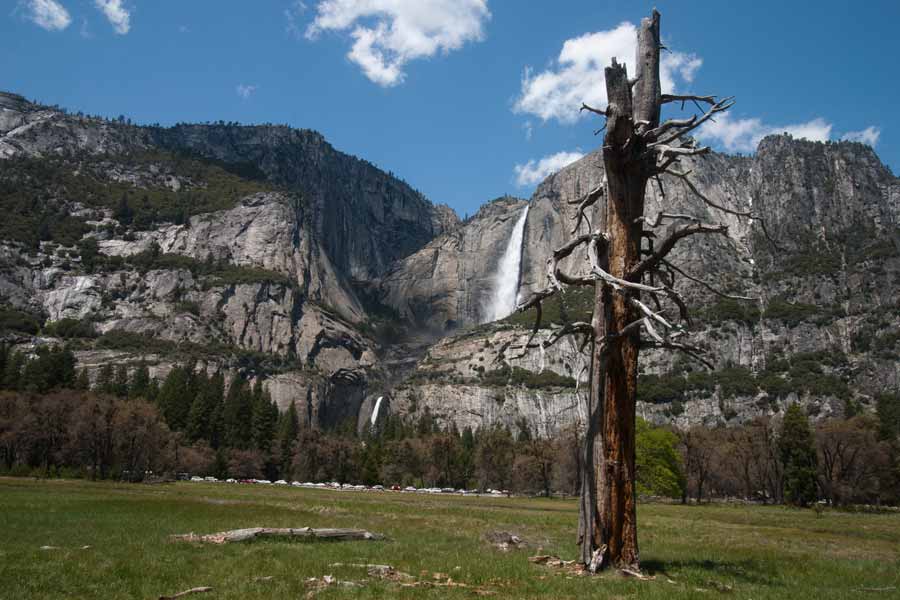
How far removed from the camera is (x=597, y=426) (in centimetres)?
1362

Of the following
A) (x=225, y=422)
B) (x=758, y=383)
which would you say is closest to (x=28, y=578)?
(x=225, y=422)

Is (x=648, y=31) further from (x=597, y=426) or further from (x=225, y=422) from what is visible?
(x=225, y=422)

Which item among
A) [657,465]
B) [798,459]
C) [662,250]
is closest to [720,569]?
[662,250]

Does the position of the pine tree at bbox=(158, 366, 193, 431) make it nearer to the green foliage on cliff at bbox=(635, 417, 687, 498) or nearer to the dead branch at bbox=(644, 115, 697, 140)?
the green foliage on cliff at bbox=(635, 417, 687, 498)

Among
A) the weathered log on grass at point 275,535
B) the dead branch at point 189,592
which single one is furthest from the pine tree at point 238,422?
the dead branch at point 189,592

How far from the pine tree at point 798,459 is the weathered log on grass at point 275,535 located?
245 feet

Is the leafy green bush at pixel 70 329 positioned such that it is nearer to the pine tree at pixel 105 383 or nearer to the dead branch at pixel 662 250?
the pine tree at pixel 105 383

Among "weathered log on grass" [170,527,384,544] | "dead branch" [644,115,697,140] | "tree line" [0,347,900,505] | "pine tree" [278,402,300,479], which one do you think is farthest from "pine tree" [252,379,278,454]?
"dead branch" [644,115,697,140]

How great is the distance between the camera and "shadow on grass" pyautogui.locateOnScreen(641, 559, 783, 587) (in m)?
12.8

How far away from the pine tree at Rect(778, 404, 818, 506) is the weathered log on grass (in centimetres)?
7479

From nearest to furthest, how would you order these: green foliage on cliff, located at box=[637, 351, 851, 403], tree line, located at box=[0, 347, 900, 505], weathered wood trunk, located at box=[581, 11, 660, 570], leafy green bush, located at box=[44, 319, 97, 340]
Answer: weathered wood trunk, located at box=[581, 11, 660, 570], tree line, located at box=[0, 347, 900, 505], leafy green bush, located at box=[44, 319, 97, 340], green foliage on cliff, located at box=[637, 351, 851, 403]

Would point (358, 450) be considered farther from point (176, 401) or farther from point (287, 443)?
point (176, 401)

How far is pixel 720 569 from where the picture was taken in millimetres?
14062

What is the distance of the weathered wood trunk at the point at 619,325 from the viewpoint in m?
13.0
